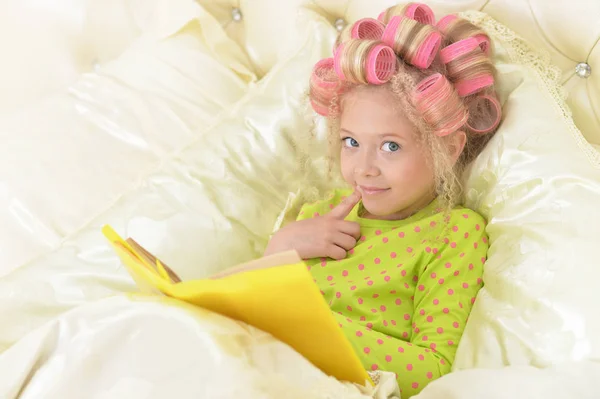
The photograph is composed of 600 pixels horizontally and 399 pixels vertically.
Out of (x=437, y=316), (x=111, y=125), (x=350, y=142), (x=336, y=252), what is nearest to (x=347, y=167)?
(x=350, y=142)

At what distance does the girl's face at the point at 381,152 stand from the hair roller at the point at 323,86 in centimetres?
3

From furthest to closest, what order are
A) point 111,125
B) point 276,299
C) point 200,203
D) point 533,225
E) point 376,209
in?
point 111,125 < point 200,203 < point 376,209 < point 533,225 < point 276,299

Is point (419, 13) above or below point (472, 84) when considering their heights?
above

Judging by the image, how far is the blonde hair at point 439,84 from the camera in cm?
98

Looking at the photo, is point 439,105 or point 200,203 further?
point 200,203

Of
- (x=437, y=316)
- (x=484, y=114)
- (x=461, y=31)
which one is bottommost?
(x=437, y=316)

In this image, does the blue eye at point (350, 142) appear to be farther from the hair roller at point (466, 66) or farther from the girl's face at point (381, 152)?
the hair roller at point (466, 66)

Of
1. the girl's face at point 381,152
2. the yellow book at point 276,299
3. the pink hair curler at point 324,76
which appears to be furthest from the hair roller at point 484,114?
the yellow book at point 276,299

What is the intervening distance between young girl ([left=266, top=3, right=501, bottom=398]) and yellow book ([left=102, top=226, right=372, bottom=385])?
17 centimetres

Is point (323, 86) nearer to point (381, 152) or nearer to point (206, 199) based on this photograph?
point (381, 152)

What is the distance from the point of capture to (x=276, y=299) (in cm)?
71

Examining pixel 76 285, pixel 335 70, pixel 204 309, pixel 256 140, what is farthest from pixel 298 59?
pixel 204 309

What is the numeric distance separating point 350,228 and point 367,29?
1.02 feet

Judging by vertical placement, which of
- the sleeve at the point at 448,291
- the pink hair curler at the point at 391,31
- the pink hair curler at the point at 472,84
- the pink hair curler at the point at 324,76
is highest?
the pink hair curler at the point at 391,31
